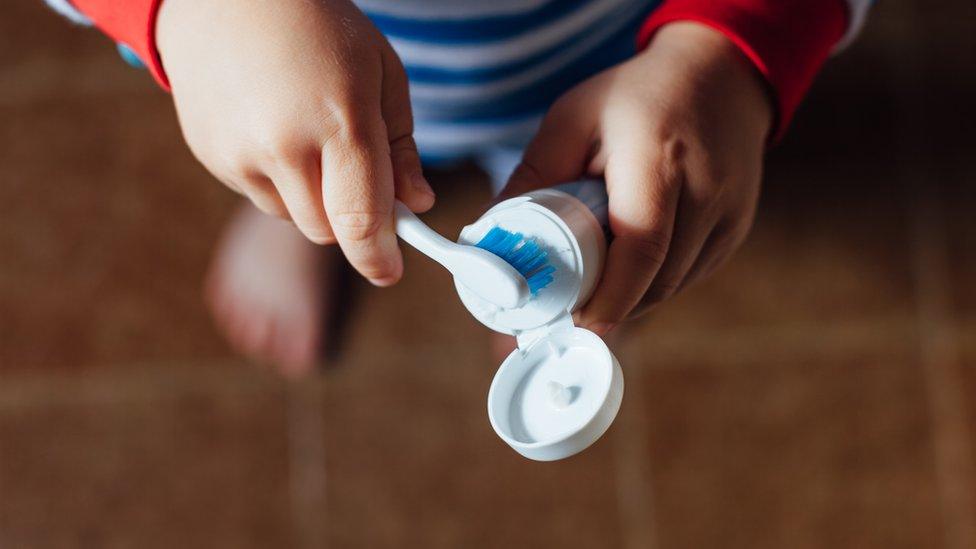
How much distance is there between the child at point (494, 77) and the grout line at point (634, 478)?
43 centimetres

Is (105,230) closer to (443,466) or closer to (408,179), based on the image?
(443,466)

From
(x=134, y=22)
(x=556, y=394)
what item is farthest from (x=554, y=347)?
(x=134, y=22)

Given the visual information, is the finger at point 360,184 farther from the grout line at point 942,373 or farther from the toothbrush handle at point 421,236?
the grout line at point 942,373

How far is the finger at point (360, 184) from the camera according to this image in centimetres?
33

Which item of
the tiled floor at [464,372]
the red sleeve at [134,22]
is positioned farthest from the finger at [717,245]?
the tiled floor at [464,372]

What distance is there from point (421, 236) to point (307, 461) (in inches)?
22.6

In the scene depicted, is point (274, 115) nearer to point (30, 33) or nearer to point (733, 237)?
point (733, 237)

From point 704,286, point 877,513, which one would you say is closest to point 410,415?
point 704,286

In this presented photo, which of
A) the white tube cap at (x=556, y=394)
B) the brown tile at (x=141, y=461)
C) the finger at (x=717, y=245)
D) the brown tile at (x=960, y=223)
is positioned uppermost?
the white tube cap at (x=556, y=394)

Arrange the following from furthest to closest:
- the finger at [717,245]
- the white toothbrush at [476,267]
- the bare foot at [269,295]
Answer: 1. the bare foot at [269,295]
2. the finger at [717,245]
3. the white toothbrush at [476,267]

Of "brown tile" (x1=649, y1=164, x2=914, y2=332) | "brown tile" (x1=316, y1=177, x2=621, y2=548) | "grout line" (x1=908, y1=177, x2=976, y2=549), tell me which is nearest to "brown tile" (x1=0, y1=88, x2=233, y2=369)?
"brown tile" (x1=316, y1=177, x2=621, y2=548)

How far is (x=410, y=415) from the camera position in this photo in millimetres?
867

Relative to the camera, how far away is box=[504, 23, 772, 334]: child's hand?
0.37 metres

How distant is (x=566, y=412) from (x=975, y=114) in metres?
0.73
